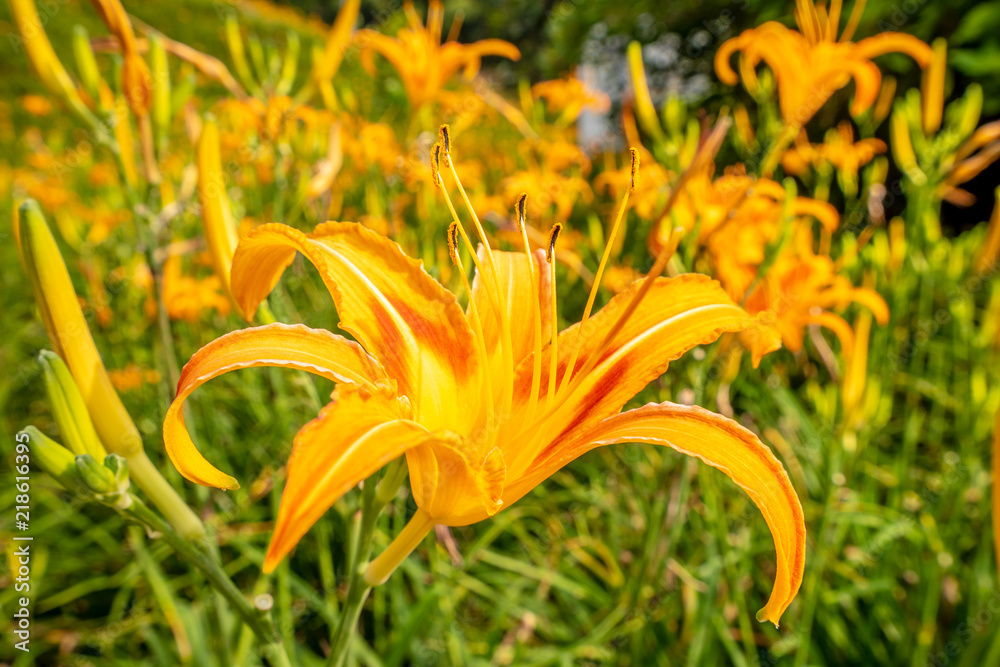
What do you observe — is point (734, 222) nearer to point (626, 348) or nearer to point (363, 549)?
point (626, 348)

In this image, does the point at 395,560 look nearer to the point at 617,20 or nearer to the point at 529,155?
the point at 529,155

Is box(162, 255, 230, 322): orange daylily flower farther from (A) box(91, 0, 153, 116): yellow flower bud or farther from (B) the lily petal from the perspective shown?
(B) the lily petal

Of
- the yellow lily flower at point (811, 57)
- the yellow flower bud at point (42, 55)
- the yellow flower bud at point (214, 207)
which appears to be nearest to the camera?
the yellow flower bud at point (214, 207)

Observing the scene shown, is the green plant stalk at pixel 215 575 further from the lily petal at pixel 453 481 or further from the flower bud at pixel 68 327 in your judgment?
the lily petal at pixel 453 481

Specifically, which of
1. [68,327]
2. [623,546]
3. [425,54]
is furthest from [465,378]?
[623,546]

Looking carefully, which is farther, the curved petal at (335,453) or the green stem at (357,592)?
the green stem at (357,592)

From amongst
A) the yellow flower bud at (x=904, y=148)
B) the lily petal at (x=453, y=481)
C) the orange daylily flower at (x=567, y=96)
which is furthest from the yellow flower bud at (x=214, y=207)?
the yellow flower bud at (x=904, y=148)

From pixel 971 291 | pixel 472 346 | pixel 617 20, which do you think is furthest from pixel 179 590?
pixel 617 20
